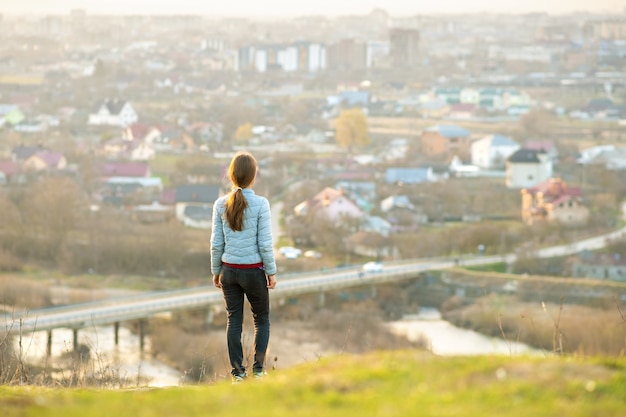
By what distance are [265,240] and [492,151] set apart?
19881mm

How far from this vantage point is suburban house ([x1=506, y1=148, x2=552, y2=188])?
2036 centimetres

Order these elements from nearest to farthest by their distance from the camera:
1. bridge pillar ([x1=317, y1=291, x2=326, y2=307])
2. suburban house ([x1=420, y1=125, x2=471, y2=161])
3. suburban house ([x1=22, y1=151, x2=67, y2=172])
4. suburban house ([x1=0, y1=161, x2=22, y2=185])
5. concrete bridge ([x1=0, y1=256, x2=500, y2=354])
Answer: concrete bridge ([x1=0, y1=256, x2=500, y2=354])
bridge pillar ([x1=317, y1=291, x2=326, y2=307])
suburban house ([x1=0, y1=161, x2=22, y2=185])
suburban house ([x1=22, y1=151, x2=67, y2=172])
suburban house ([x1=420, y1=125, x2=471, y2=161])

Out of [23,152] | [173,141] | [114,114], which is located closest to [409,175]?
[173,141]

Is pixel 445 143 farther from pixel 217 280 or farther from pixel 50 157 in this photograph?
pixel 217 280

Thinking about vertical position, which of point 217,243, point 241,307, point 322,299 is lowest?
point 322,299

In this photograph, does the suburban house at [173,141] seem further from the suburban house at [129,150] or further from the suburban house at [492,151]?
the suburban house at [492,151]

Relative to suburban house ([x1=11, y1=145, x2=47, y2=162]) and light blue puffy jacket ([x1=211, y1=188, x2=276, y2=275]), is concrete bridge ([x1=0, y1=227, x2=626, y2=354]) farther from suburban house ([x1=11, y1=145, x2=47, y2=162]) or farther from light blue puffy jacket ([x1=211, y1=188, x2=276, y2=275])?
suburban house ([x1=11, y1=145, x2=47, y2=162])

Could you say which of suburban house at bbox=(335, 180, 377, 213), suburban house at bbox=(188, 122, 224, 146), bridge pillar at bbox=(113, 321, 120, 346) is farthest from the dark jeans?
suburban house at bbox=(188, 122, 224, 146)

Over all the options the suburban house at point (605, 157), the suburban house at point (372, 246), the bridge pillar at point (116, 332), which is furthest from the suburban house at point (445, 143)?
the bridge pillar at point (116, 332)

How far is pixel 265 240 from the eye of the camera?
257 centimetres

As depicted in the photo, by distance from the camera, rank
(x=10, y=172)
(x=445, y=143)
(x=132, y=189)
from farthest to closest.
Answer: (x=445, y=143), (x=10, y=172), (x=132, y=189)

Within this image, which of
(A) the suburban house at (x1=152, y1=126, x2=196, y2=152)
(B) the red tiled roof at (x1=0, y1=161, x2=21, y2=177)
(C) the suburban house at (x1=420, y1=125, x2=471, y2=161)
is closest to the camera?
(B) the red tiled roof at (x1=0, y1=161, x2=21, y2=177)

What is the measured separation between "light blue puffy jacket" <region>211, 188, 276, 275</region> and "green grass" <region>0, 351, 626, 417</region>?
493 mm

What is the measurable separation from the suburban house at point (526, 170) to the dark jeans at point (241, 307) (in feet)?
58.6
